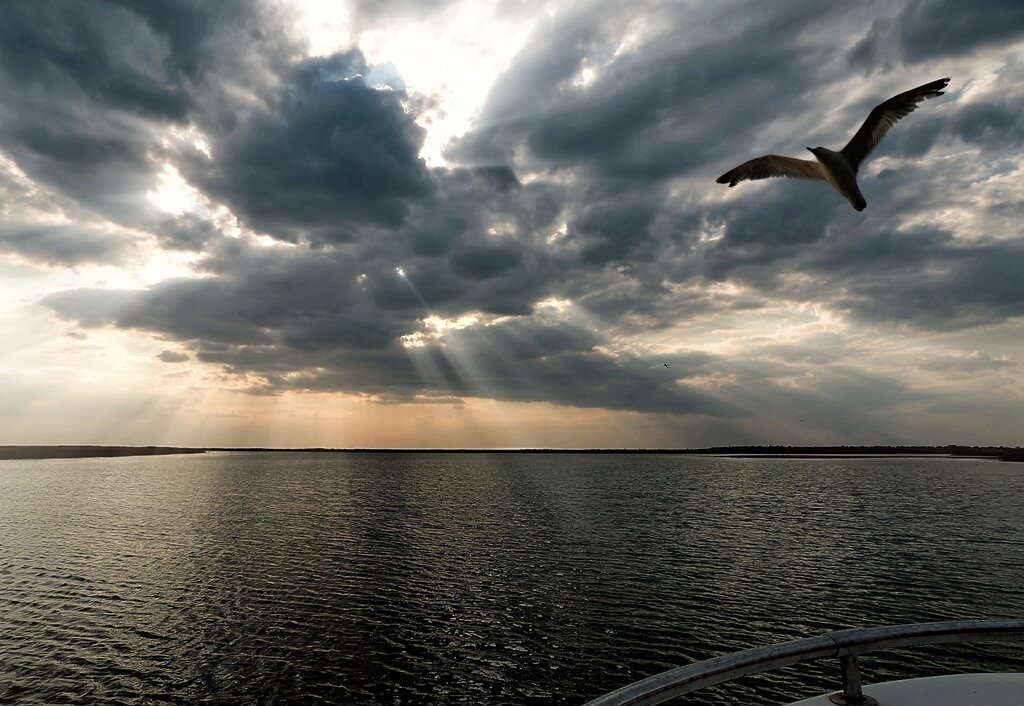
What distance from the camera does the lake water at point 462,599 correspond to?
24688mm

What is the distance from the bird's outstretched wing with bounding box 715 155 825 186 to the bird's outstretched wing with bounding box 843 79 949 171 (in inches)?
17.7

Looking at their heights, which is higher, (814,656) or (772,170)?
(772,170)

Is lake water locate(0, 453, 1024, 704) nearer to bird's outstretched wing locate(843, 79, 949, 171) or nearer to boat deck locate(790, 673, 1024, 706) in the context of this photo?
boat deck locate(790, 673, 1024, 706)

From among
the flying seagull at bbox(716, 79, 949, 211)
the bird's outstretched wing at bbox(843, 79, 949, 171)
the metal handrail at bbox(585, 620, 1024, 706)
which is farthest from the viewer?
the bird's outstretched wing at bbox(843, 79, 949, 171)

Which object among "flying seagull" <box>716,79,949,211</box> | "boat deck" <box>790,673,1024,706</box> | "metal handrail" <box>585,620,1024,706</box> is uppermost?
"flying seagull" <box>716,79,949,211</box>

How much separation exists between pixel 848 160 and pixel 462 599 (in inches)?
1327

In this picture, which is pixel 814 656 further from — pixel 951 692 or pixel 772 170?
pixel 772 170

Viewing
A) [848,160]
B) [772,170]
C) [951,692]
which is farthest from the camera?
[772,170]

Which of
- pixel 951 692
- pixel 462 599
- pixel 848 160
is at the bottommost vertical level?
pixel 462 599

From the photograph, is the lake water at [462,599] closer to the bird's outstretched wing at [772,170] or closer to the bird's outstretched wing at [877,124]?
the bird's outstretched wing at [772,170]

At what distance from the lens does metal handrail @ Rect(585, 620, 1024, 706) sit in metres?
4.08

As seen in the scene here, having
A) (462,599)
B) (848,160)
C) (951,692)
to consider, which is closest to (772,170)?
(848,160)

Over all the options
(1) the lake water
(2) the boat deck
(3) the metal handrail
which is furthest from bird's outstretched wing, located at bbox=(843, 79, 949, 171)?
(1) the lake water

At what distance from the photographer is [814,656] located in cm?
462
